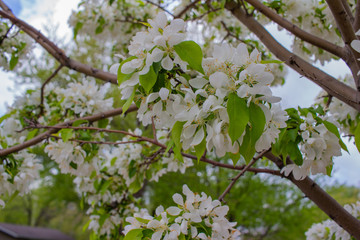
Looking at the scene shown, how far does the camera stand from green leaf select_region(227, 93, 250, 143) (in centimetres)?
82

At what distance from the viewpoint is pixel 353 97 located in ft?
5.12

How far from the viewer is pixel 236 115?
84cm

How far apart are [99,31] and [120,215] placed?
Result: 1.97 metres

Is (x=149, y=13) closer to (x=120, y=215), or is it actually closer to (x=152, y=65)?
(x=120, y=215)

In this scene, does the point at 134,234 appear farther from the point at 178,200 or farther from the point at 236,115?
the point at 236,115

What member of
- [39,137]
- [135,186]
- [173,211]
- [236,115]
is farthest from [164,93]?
[135,186]

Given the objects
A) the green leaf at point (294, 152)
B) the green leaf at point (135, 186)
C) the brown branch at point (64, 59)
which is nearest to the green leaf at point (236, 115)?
the green leaf at point (294, 152)

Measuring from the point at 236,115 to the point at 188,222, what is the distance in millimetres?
530

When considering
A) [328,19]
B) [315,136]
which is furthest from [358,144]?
[328,19]

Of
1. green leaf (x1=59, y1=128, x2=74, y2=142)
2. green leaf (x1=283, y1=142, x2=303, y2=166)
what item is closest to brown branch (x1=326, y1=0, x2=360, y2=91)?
green leaf (x1=283, y1=142, x2=303, y2=166)

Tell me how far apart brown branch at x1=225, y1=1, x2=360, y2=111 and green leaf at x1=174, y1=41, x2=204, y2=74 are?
587 mm

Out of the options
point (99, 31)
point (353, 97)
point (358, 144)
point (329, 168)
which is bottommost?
point (358, 144)

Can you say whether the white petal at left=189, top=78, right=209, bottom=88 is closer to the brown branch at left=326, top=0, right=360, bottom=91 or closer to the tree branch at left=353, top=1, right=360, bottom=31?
the brown branch at left=326, top=0, right=360, bottom=91

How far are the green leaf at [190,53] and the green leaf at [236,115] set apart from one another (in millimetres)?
152
